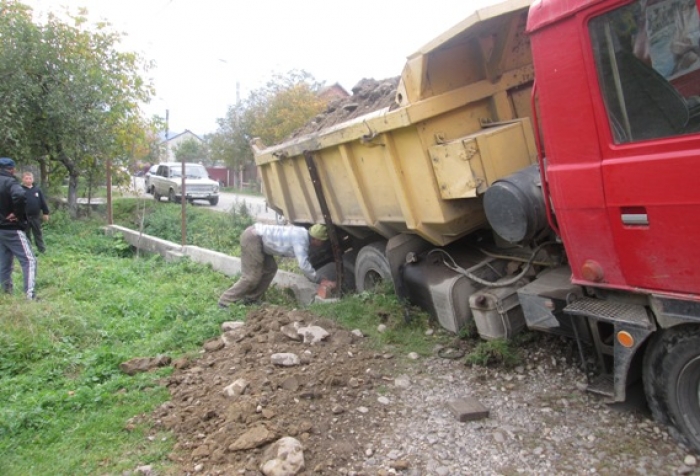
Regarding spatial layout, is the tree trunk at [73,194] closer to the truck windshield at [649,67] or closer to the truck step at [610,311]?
the truck step at [610,311]

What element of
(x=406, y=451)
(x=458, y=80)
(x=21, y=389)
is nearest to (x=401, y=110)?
(x=458, y=80)

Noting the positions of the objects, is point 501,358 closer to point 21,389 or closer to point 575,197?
point 575,197

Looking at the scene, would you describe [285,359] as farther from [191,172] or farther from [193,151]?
[193,151]

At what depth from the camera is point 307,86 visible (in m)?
27.2

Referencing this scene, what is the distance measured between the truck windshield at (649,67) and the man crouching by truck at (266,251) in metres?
3.82

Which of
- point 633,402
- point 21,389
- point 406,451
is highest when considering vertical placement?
point 21,389

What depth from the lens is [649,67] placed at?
2.55 metres

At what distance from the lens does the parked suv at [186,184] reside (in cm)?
2127

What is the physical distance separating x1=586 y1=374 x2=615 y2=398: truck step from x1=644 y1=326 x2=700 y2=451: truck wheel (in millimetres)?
233

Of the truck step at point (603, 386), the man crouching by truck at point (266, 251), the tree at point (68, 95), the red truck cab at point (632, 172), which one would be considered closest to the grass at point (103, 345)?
the man crouching by truck at point (266, 251)

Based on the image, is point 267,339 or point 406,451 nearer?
point 406,451

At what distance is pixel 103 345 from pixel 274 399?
2.44m

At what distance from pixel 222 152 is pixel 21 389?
31.4 m

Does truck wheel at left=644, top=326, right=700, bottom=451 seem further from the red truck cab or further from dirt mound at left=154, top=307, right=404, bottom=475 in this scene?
dirt mound at left=154, top=307, right=404, bottom=475
